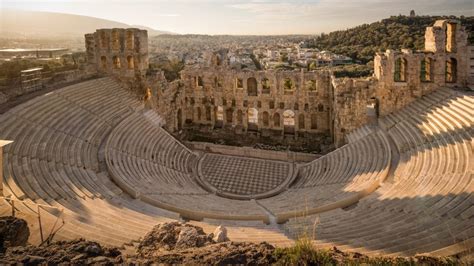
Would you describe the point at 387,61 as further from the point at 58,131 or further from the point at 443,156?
the point at 58,131

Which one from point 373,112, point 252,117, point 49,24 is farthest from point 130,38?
point 49,24

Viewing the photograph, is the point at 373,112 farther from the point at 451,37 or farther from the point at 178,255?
the point at 178,255

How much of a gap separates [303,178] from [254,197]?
3.75 m

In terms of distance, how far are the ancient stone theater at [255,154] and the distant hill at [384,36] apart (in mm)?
25752

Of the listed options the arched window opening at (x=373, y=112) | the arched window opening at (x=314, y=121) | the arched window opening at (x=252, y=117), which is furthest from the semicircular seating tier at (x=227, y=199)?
the arched window opening at (x=252, y=117)

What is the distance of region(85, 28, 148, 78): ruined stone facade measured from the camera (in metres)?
27.2

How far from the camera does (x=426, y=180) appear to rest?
45.7 ft

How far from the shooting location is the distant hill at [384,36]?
2078 inches

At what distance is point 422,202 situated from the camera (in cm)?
1212

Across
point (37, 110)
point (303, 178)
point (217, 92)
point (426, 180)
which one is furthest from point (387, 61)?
point (37, 110)

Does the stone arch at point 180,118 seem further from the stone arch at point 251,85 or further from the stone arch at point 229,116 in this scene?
the stone arch at point 251,85

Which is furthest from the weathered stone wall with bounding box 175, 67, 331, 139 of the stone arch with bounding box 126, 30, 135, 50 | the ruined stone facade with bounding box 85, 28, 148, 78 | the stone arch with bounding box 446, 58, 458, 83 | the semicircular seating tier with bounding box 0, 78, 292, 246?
the semicircular seating tier with bounding box 0, 78, 292, 246

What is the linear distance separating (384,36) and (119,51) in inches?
2011

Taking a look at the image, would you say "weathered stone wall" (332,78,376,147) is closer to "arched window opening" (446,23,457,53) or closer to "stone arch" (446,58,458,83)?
"stone arch" (446,58,458,83)
